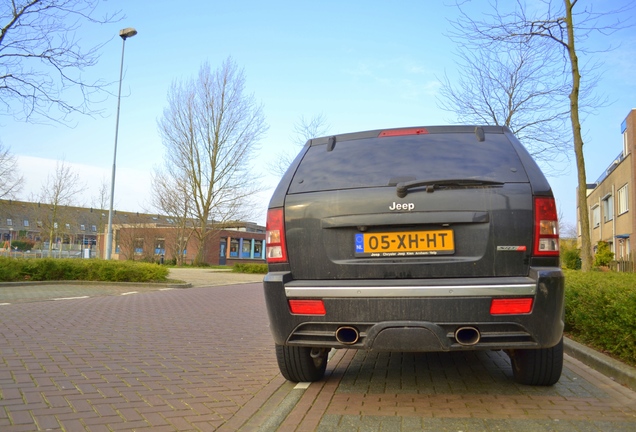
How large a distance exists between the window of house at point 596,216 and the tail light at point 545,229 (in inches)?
1548

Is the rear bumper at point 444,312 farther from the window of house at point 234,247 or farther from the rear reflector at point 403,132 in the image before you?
the window of house at point 234,247

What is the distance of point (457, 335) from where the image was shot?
3219mm

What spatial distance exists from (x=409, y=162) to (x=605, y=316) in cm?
284

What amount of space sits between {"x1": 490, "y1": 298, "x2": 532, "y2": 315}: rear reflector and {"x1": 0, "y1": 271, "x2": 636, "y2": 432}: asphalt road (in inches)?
26.2

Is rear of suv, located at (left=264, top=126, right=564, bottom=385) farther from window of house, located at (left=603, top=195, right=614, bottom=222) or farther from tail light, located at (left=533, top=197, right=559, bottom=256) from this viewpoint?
window of house, located at (left=603, top=195, right=614, bottom=222)

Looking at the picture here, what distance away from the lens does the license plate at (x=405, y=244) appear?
3334 mm

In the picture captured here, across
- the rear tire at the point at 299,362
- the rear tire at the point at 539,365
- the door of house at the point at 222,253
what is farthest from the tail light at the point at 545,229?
the door of house at the point at 222,253

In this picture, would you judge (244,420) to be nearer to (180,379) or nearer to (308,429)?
(308,429)

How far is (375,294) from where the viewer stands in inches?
128

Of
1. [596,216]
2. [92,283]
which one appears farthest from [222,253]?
[92,283]

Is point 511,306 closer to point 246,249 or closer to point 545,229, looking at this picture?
point 545,229

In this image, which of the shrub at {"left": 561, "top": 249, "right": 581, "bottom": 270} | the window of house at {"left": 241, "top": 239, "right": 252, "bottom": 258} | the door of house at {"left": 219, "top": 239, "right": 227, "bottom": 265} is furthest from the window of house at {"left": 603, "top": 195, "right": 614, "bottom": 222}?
the window of house at {"left": 241, "top": 239, "right": 252, "bottom": 258}

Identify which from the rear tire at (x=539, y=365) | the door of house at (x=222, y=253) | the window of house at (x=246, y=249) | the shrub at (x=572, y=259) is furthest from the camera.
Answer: the window of house at (x=246, y=249)

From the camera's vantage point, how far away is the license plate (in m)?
3.33
